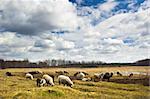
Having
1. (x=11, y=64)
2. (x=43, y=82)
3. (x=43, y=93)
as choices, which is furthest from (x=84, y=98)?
(x=11, y=64)

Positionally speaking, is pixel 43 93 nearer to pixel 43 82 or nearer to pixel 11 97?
pixel 11 97

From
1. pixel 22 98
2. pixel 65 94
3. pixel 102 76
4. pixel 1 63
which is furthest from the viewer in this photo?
pixel 1 63

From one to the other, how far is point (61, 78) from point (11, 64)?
508ft

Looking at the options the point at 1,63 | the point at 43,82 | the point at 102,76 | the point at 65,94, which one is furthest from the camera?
the point at 1,63

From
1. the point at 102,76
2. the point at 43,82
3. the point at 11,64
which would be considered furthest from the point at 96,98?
the point at 11,64

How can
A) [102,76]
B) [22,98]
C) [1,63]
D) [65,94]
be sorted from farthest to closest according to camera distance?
[1,63] → [102,76] → [65,94] → [22,98]

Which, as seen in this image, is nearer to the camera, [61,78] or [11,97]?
[11,97]

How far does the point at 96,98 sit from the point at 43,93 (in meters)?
4.78

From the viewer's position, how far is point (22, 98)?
77.7 ft

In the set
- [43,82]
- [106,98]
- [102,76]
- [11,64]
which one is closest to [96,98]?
[106,98]

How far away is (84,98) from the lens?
85.5ft

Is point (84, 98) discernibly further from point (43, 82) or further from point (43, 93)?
point (43, 82)

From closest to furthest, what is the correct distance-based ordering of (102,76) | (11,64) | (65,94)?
1. (65,94)
2. (102,76)
3. (11,64)

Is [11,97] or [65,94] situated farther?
[65,94]
